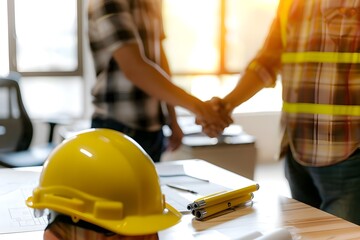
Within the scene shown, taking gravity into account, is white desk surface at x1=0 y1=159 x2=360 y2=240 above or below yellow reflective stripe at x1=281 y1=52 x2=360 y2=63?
below

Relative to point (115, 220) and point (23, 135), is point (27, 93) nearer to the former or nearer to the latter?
point (23, 135)

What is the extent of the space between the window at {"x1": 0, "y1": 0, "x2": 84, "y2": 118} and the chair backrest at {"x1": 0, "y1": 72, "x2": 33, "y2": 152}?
0.86 meters

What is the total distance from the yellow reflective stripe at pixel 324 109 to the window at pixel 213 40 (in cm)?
358

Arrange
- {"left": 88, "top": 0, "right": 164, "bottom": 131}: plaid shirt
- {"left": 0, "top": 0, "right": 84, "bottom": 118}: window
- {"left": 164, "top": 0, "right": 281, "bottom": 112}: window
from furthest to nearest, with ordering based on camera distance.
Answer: {"left": 164, "top": 0, "right": 281, "bottom": 112}: window, {"left": 0, "top": 0, "right": 84, "bottom": 118}: window, {"left": 88, "top": 0, "right": 164, "bottom": 131}: plaid shirt

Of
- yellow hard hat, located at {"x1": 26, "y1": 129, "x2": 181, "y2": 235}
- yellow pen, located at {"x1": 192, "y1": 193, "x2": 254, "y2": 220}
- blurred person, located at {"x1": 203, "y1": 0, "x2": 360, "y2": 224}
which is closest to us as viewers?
yellow hard hat, located at {"x1": 26, "y1": 129, "x2": 181, "y2": 235}

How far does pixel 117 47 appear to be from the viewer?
1.93 meters

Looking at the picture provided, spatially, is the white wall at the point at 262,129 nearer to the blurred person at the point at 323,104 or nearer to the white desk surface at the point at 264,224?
the blurred person at the point at 323,104

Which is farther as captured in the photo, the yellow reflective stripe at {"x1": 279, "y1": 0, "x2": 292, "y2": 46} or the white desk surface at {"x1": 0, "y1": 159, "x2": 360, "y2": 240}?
the yellow reflective stripe at {"x1": 279, "y1": 0, "x2": 292, "y2": 46}

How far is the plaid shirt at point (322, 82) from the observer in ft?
5.39

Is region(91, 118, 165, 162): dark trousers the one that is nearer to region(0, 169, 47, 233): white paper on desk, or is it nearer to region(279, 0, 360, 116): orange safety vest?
region(0, 169, 47, 233): white paper on desk

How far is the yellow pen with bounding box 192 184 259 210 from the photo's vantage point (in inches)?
52.0

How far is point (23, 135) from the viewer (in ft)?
12.1

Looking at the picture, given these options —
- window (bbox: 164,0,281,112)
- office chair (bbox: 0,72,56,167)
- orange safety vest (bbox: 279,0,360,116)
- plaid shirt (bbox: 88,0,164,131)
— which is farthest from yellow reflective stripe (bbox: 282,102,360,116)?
window (bbox: 164,0,281,112)

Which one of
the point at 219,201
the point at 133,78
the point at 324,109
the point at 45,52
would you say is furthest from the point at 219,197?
the point at 45,52
